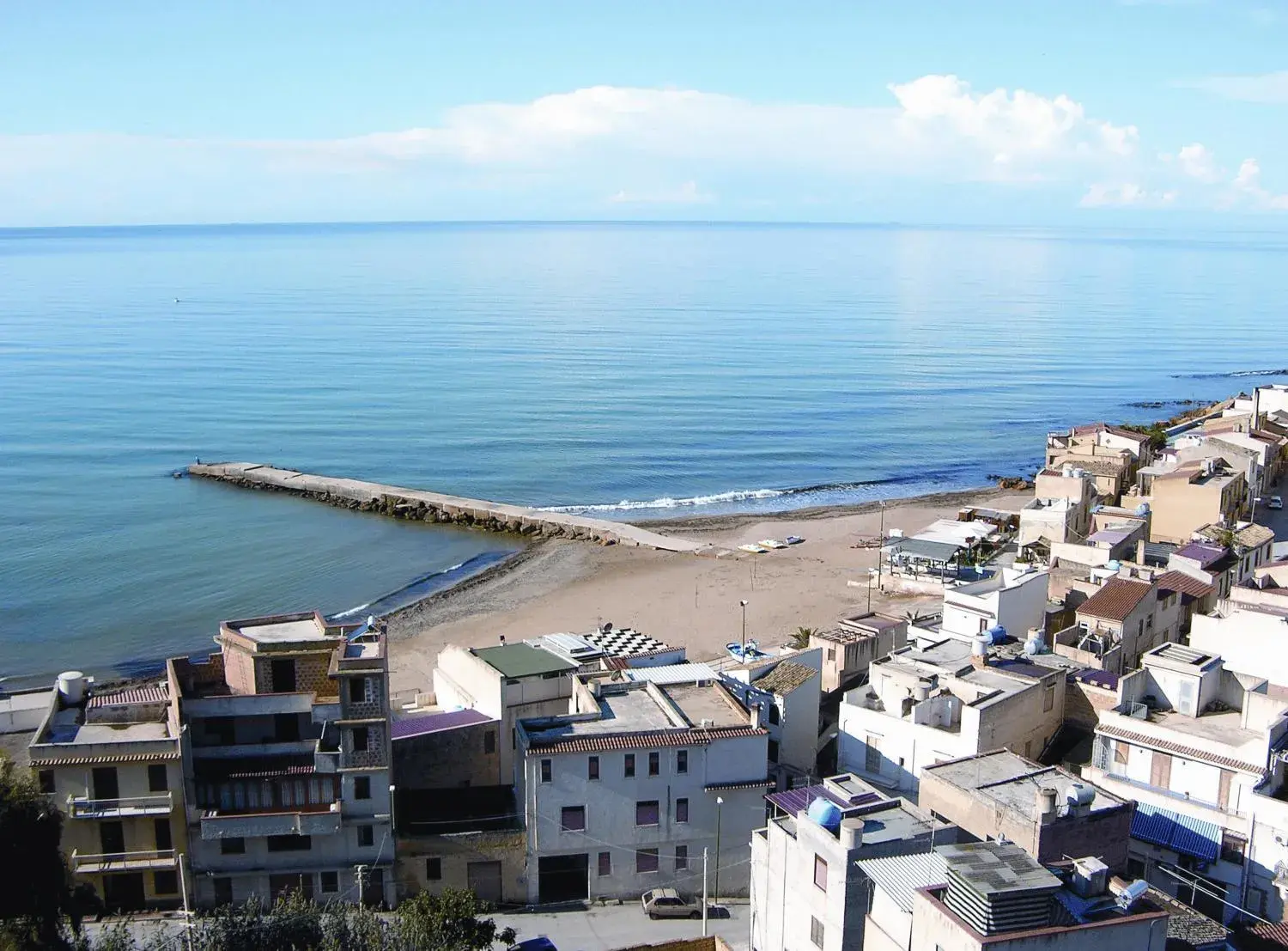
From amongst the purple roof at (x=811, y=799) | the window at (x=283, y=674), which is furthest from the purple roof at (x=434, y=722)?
the purple roof at (x=811, y=799)

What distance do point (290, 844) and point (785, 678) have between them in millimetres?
13970

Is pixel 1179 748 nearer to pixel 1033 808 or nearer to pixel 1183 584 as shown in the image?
pixel 1033 808

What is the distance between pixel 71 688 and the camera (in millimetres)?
30031

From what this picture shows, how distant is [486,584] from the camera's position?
62250 millimetres

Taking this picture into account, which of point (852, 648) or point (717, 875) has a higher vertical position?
point (852, 648)

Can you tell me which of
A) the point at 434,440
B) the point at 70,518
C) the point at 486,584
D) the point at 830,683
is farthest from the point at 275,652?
the point at 434,440

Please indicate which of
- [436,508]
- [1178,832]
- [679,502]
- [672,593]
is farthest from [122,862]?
[679,502]

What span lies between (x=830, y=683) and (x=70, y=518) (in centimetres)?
5461

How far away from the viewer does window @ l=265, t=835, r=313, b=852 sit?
91.7ft

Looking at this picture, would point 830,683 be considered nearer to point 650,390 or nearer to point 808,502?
point 808,502

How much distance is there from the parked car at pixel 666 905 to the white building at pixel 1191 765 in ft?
33.5

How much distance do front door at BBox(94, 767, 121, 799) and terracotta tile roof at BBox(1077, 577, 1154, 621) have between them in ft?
89.9

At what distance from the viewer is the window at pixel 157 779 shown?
1073 inches

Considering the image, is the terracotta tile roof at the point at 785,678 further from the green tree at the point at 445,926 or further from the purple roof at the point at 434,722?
the green tree at the point at 445,926
